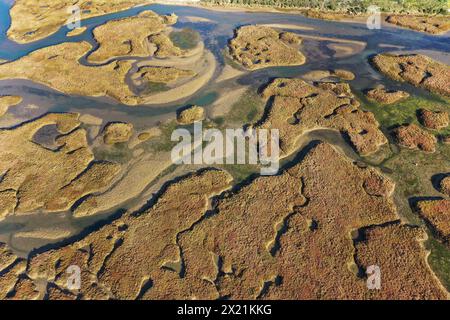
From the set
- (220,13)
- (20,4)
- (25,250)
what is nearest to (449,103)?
(220,13)

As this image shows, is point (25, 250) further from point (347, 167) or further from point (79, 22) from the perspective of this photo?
point (79, 22)

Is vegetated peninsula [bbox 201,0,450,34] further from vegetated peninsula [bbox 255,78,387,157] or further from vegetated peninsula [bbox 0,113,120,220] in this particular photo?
vegetated peninsula [bbox 0,113,120,220]

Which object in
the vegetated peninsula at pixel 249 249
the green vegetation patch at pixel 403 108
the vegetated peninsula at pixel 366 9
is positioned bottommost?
the vegetated peninsula at pixel 249 249

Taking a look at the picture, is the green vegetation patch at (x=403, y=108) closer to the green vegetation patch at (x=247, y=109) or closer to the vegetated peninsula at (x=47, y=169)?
the green vegetation patch at (x=247, y=109)
